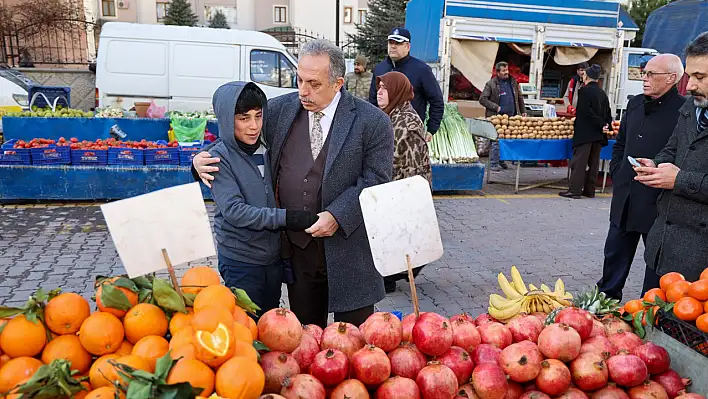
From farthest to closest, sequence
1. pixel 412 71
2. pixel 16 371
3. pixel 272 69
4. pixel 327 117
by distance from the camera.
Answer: pixel 272 69, pixel 412 71, pixel 327 117, pixel 16 371

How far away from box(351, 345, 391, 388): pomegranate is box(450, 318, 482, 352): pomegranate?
37cm

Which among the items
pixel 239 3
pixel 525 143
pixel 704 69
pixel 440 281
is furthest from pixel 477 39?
pixel 239 3

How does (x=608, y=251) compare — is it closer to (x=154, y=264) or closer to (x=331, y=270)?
(x=331, y=270)

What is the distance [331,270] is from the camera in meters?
2.61

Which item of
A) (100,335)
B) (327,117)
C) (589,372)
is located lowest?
(589,372)

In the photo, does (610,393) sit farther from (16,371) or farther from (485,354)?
(16,371)

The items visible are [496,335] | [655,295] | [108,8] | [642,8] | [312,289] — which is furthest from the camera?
[108,8]

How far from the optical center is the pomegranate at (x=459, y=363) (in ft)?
5.82

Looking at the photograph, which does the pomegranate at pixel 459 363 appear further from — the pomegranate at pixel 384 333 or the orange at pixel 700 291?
the orange at pixel 700 291

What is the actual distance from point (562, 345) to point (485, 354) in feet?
0.85

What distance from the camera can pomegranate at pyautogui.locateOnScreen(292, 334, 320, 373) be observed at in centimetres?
180

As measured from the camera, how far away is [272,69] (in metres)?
10.9

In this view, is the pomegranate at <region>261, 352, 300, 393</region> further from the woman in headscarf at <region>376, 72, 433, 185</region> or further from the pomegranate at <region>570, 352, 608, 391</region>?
the woman in headscarf at <region>376, 72, 433, 185</region>

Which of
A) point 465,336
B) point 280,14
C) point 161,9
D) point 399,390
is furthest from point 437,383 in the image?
point 161,9
